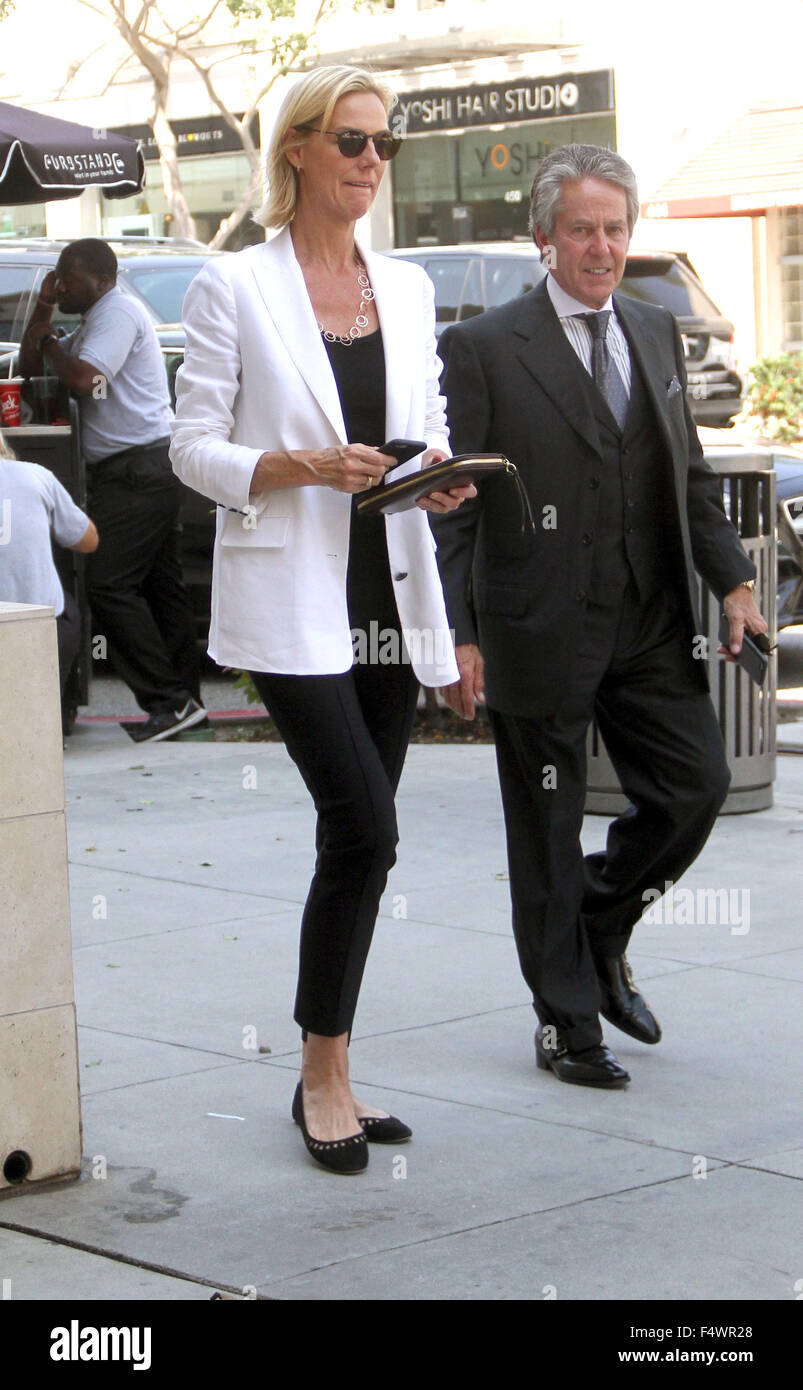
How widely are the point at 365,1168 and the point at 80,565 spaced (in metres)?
5.59

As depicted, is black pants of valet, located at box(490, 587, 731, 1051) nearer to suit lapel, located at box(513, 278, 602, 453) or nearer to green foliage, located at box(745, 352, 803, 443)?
suit lapel, located at box(513, 278, 602, 453)

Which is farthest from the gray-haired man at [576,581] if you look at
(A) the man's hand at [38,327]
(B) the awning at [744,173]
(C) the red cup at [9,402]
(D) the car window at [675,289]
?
(B) the awning at [744,173]

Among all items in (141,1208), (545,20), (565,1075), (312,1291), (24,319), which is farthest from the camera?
(545,20)

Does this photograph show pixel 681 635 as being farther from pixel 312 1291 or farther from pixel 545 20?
pixel 545 20

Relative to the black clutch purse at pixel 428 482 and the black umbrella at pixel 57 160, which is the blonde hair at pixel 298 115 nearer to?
the black clutch purse at pixel 428 482

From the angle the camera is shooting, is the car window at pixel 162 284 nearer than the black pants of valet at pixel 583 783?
No

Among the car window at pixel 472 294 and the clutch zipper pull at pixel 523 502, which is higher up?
the car window at pixel 472 294

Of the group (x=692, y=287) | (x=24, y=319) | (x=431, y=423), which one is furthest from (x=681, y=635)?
(x=692, y=287)

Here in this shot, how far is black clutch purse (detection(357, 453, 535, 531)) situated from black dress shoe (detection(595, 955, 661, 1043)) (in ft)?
4.45

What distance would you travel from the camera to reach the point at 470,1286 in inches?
136

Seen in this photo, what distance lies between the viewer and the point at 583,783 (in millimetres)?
4715

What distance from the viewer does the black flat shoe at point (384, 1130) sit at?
4223 millimetres

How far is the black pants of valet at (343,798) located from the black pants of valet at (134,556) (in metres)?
5.37

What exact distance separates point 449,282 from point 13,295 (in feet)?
13.4
